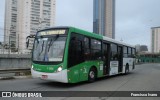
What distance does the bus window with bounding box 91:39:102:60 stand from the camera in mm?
15788

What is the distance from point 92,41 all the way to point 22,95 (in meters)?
6.97

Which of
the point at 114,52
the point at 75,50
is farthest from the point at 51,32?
the point at 114,52

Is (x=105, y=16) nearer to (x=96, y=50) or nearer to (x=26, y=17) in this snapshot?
(x=26, y=17)

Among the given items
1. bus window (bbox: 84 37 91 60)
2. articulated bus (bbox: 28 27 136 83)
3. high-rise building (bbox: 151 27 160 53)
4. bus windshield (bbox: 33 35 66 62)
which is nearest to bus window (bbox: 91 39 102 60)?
articulated bus (bbox: 28 27 136 83)

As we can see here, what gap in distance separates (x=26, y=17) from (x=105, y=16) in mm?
17451

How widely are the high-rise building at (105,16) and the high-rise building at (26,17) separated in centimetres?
968

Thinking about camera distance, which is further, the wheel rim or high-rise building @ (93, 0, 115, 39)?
high-rise building @ (93, 0, 115, 39)

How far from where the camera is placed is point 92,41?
1581cm

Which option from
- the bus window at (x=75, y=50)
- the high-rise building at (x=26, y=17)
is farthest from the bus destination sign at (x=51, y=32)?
the high-rise building at (x=26, y=17)

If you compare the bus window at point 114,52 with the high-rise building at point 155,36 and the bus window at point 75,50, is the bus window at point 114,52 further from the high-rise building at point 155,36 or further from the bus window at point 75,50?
the high-rise building at point 155,36

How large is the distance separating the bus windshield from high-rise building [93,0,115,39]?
132 feet

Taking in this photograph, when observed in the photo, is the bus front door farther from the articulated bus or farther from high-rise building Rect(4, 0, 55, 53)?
high-rise building Rect(4, 0, 55, 53)

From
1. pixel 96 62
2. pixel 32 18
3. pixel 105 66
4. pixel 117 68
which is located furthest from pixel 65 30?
pixel 32 18

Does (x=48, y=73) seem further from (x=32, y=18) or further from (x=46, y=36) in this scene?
(x=32, y=18)
